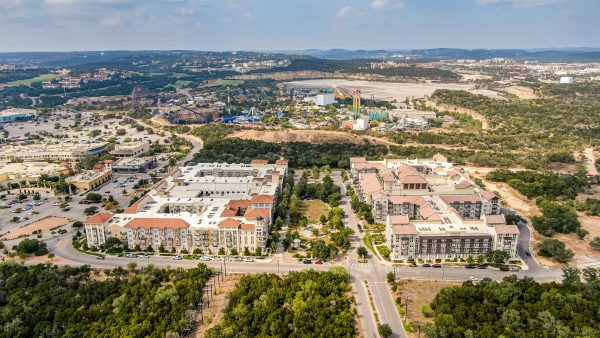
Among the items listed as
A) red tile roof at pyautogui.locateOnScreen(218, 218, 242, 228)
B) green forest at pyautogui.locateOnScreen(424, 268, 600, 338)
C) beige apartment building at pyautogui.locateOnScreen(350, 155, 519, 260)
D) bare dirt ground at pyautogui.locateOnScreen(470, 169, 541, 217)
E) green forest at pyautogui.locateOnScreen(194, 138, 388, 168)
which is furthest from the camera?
green forest at pyautogui.locateOnScreen(194, 138, 388, 168)

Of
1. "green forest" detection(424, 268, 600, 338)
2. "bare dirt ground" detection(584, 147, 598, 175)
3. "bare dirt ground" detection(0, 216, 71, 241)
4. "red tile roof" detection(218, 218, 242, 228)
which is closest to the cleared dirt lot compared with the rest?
"bare dirt ground" detection(584, 147, 598, 175)

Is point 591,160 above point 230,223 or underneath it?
underneath

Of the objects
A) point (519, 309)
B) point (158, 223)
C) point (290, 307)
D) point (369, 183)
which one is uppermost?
point (369, 183)

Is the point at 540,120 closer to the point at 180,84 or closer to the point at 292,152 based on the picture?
the point at 292,152

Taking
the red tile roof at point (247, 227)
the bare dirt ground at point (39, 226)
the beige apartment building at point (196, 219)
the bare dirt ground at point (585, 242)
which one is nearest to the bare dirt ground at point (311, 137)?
the beige apartment building at point (196, 219)

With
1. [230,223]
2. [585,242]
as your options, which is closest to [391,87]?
[585,242]

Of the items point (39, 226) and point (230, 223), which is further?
point (39, 226)

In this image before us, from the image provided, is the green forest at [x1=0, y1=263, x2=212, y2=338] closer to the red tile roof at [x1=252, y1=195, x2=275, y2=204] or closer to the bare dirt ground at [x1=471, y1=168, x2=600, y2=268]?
the red tile roof at [x1=252, y1=195, x2=275, y2=204]
